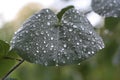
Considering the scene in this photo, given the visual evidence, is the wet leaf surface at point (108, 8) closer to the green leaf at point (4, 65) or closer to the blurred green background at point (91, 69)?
the green leaf at point (4, 65)

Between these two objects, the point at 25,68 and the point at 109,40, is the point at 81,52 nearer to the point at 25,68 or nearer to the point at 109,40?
the point at 109,40

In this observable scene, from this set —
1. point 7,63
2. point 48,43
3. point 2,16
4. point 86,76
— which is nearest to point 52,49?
point 48,43

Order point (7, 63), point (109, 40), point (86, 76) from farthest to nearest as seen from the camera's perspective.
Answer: point (86, 76)
point (109, 40)
point (7, 63)

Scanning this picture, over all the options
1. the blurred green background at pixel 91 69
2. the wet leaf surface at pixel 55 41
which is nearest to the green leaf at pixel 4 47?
the wet leaf surface at pixel 55 41

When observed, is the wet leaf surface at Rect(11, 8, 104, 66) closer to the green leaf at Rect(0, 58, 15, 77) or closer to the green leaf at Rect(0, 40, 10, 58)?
the green leaf at Rect(0, 40, 10, 58)

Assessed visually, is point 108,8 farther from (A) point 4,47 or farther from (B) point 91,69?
(B) point 91,69

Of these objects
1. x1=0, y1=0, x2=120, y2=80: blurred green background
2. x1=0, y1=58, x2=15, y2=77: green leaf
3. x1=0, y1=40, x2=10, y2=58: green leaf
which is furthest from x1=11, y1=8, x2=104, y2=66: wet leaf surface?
x1=0, y1=0, x2=120, y2=80: blurred green background
